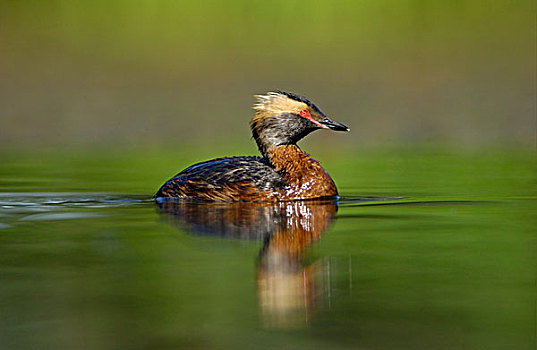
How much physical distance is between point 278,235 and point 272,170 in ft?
10.0

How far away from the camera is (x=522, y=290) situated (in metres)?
6.07

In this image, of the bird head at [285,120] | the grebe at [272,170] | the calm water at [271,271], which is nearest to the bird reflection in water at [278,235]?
the calm water at [271,271]

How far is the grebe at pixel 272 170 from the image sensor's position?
11.0 metres

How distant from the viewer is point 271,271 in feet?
22.0

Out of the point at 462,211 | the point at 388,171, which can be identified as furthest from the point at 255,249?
the point at 388,171

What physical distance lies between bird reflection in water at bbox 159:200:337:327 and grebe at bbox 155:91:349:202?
0.55ft

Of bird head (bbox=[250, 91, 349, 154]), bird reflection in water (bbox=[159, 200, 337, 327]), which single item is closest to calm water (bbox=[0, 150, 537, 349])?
bird reflection in water (bbox=[159, 200, 337, 327])

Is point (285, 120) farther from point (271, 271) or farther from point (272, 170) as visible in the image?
point (271, 271)

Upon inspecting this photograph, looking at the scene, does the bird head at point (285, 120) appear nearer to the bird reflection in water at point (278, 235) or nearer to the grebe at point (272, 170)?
the grebe at point (272, 170)

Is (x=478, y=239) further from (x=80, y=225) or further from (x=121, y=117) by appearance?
(x=121, y=117)

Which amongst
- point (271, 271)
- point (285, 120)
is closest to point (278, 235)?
point (271, 271)

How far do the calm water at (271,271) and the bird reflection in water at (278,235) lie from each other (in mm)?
18

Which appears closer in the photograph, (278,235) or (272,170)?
(278,235)

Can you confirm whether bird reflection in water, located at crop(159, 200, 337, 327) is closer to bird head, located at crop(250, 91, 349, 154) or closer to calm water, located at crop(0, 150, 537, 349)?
calm water, located at crop(0, 150, 537, 349)
